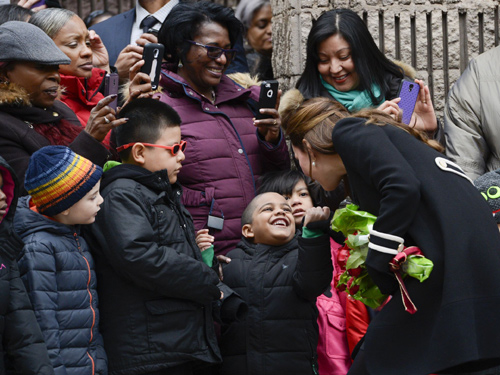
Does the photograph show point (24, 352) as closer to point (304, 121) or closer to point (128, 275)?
point (128, 275)

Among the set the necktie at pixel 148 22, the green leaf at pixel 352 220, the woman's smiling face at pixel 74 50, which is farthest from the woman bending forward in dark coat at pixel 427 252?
the necktie at pixel 148 22

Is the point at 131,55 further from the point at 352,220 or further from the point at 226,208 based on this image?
the point at 352,220

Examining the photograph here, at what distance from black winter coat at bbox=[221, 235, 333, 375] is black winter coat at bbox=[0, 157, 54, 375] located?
1.26 metres

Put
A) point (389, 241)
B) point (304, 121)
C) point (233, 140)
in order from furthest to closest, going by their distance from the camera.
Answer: point (233, 140) < point (304, 121) < point (389, 241)

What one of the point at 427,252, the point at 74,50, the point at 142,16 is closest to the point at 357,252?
the point at 427,252

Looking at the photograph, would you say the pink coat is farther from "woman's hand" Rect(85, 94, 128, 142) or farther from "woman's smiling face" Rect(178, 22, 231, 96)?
"woman's hand" Rect(85, 94, 128, 142)

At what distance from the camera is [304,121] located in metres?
4.00

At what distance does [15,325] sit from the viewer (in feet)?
12.0

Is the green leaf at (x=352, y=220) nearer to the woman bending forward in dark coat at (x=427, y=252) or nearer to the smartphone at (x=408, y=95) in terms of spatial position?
the woman bending forward in dark coat at (x=427, y=252)

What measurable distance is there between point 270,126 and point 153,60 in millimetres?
779

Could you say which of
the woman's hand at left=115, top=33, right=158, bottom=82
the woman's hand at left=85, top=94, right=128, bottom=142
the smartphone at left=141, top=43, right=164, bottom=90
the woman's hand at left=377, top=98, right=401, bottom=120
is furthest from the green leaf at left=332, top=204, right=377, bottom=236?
the woman's hand at left=115, top=33, right=158, bottom=82

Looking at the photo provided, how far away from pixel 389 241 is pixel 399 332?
1.22 feet

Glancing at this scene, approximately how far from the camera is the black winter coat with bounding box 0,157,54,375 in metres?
3.63

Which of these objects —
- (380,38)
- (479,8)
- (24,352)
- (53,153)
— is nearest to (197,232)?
(53,153)
